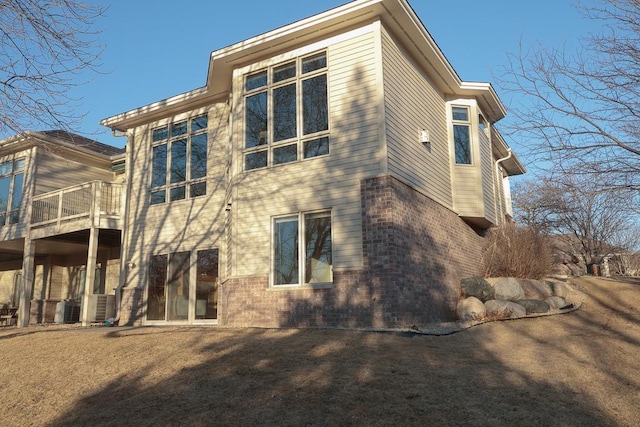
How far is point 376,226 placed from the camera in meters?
9.18

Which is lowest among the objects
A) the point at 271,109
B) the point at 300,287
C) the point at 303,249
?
the point at 300,287

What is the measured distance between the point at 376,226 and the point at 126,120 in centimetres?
925

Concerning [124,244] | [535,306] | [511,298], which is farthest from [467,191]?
[124,244]

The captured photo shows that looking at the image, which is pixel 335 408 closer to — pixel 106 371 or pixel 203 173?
pixel 106 371

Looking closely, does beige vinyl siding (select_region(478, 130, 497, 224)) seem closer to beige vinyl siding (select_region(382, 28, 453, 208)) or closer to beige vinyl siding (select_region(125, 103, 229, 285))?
beige vinyl siding (select_region(382, 28, 453, 208))

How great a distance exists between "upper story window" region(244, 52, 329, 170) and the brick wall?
1855mm

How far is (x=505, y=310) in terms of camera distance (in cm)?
973

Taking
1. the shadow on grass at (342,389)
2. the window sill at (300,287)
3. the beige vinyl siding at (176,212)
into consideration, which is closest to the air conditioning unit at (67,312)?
the beige vinyl siding at (176,212)

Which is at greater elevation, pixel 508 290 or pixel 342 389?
pixel 508 290

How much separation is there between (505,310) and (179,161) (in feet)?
30.4

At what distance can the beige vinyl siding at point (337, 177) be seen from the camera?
9578mm

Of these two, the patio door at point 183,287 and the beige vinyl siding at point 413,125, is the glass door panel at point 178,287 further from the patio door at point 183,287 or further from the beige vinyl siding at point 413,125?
the beige vinyl siding at point 413,125

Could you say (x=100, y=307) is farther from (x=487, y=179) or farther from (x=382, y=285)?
(x=487, y=179)

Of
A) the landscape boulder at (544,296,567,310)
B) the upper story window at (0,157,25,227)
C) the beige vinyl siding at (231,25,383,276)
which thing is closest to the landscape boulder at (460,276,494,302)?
the landscape boulder at (544,296,567,310)
